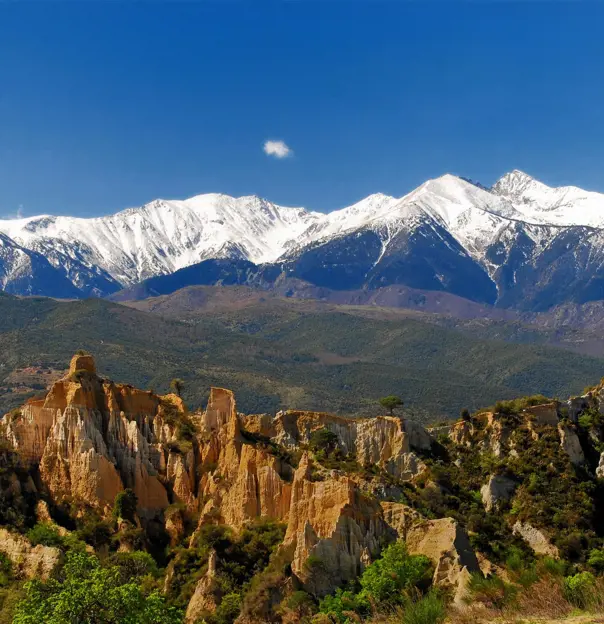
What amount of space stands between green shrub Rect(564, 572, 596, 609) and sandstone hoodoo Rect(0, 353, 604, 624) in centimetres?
566

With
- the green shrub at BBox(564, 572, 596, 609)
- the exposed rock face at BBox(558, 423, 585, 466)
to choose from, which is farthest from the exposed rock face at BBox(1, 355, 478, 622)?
the exposed rock face at BBox(558, 423, 585, 466)

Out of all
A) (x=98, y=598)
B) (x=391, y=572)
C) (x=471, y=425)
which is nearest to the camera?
(x=98, y=598)

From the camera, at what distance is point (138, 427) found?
75.8 meters

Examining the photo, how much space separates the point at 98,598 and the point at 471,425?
144 ft

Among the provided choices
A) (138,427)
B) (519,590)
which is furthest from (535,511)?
(138,427)

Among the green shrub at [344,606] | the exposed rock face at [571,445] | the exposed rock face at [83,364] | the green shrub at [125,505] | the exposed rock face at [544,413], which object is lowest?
the green shrub at [344,606]

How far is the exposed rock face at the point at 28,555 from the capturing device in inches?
2448

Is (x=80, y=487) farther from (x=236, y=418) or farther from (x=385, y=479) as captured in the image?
(x=385, y=479)

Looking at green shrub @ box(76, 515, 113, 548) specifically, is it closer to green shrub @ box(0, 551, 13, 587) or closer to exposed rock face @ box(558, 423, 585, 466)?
green shrub @ box(0, 551, 13, 587)

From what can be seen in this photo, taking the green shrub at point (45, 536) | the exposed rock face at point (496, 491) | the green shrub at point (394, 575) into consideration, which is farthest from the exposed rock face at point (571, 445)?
the green shrub at point (45, 536)

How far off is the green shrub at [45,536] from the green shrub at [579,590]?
31.1m

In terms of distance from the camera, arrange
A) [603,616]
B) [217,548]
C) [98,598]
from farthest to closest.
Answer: [217,548] → [98,598] → [603,616]

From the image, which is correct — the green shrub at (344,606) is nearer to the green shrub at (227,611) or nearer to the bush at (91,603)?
the green shrub at (227,611)

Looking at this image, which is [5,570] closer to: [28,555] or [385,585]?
[28,555]
